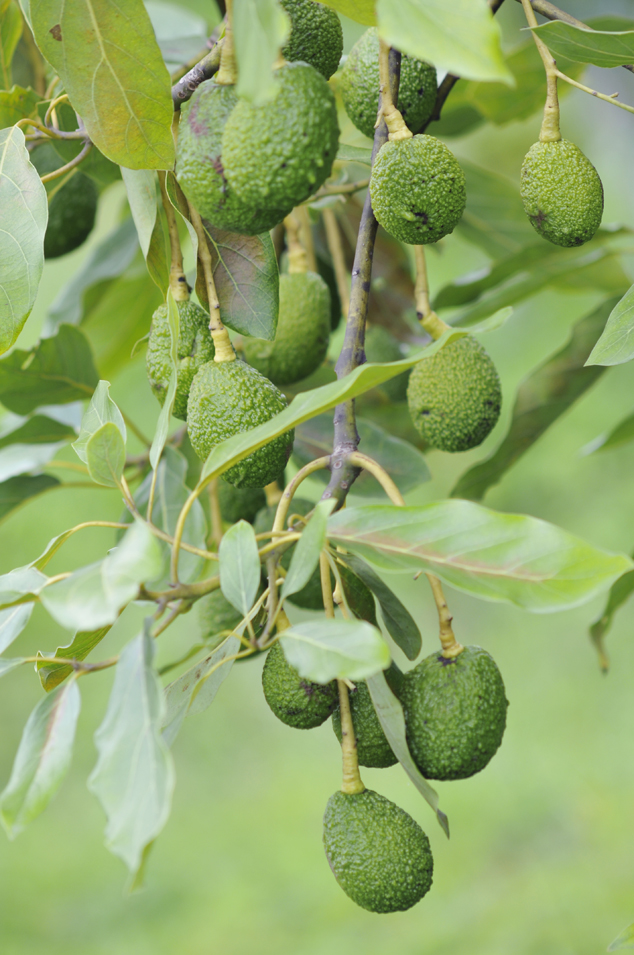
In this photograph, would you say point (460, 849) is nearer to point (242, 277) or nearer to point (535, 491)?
point (535, 491)

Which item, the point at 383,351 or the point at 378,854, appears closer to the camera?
the point at 378,854

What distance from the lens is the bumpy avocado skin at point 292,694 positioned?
0.50 metres

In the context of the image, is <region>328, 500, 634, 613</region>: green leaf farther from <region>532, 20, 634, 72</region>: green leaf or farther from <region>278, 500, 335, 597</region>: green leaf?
<region>532, 20, 634, 72</region>: green leaf

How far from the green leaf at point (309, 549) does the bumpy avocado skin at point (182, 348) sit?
0.57 feet

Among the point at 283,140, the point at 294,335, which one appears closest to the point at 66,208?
the point at 294,335

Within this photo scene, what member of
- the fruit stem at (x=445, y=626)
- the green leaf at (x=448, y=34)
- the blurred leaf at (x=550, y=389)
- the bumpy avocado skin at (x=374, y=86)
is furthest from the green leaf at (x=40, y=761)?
the blurred leaf at (x=550, y=389)

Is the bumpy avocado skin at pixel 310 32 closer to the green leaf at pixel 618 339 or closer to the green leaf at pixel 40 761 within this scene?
the green leaf at pixel 618 339

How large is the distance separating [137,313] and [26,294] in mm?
593

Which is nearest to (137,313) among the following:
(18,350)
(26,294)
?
(18,350)

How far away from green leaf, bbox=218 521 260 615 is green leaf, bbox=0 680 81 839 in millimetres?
94

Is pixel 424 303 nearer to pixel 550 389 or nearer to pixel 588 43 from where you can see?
pixel 588 43

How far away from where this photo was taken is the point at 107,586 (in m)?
0.36

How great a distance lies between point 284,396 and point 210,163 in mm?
154

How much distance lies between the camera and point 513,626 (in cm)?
231
